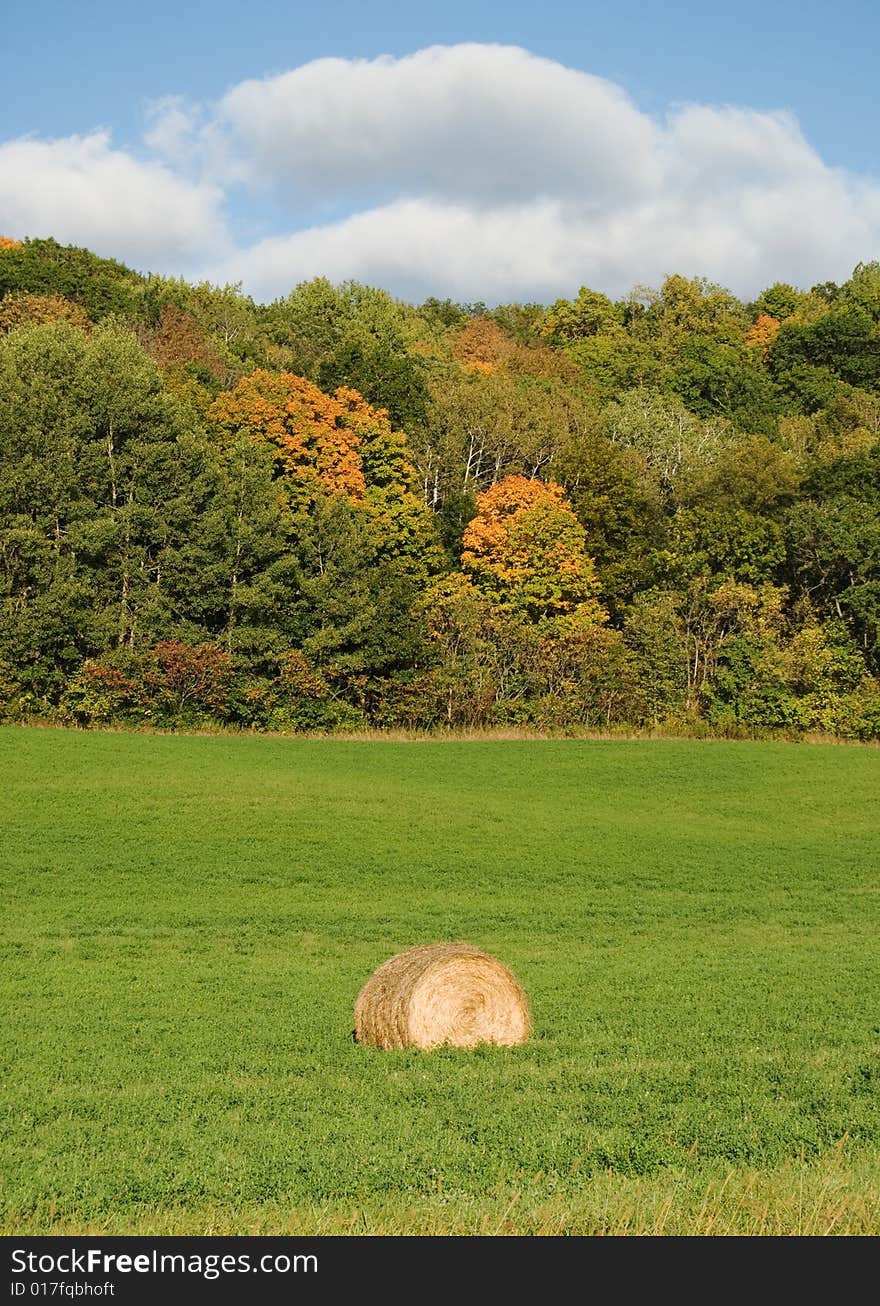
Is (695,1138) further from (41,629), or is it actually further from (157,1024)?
(41,629)

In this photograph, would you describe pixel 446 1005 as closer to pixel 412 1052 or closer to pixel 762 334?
pixel 412 1052

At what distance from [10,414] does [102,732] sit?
15.6 m

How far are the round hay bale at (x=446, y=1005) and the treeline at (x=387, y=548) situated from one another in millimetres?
40959

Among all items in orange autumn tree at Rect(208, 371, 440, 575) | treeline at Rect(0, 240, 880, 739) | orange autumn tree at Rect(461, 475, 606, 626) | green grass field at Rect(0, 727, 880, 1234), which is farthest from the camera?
orange autumn tree at Rect(208, 371, 440, 575)

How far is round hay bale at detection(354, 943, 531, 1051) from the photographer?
12344 millimetres

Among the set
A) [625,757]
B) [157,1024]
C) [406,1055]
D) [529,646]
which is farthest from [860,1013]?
[529,646]

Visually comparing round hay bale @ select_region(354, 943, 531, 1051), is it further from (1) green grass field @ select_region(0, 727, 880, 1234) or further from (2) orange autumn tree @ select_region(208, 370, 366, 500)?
(2) orange autumn tree @ select_region(208, 370, 366, 500)

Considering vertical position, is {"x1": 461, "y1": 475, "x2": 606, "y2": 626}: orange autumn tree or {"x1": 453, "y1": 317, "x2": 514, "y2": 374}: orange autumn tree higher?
{"x1": 453, "y1": 317, "x2": 514, "y2": 374}: orange autumn tree

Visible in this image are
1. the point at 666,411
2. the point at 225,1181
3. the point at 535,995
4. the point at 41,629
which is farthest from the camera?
the point at 666,411

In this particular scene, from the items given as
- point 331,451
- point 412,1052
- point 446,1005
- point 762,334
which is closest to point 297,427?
point 331,451

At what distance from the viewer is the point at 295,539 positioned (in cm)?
5944

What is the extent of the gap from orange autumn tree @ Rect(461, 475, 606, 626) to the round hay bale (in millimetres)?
48355

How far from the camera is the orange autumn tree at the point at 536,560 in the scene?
61.3 meters

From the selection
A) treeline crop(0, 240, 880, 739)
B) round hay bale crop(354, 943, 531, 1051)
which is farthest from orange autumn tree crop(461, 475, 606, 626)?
round hay bale crop(354, 943, 531, 1051)
